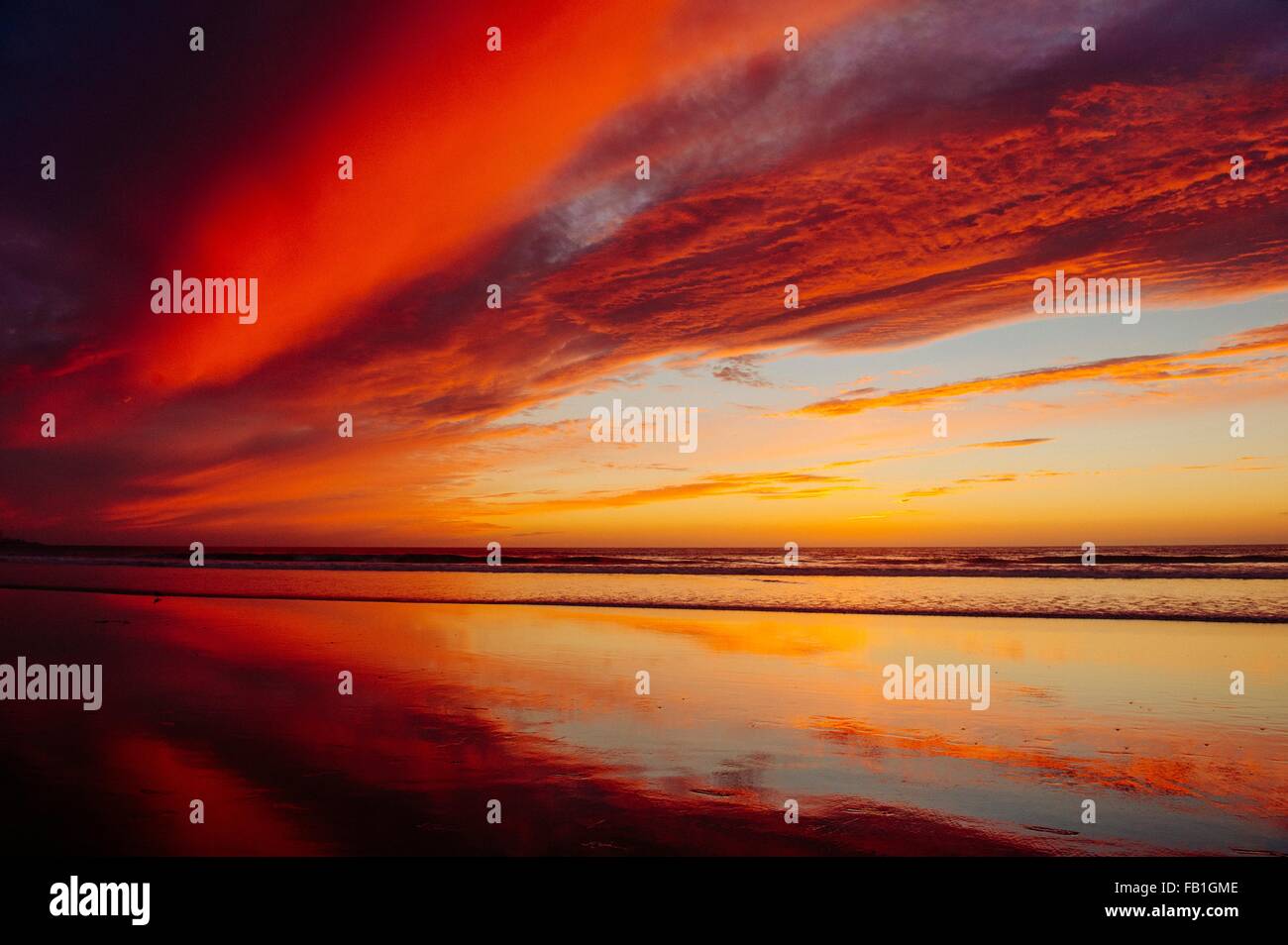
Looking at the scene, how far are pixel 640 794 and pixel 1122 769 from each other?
4.92m

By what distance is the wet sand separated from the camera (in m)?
6.48

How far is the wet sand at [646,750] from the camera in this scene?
6.48 meters

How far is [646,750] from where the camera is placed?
28.5 feet
